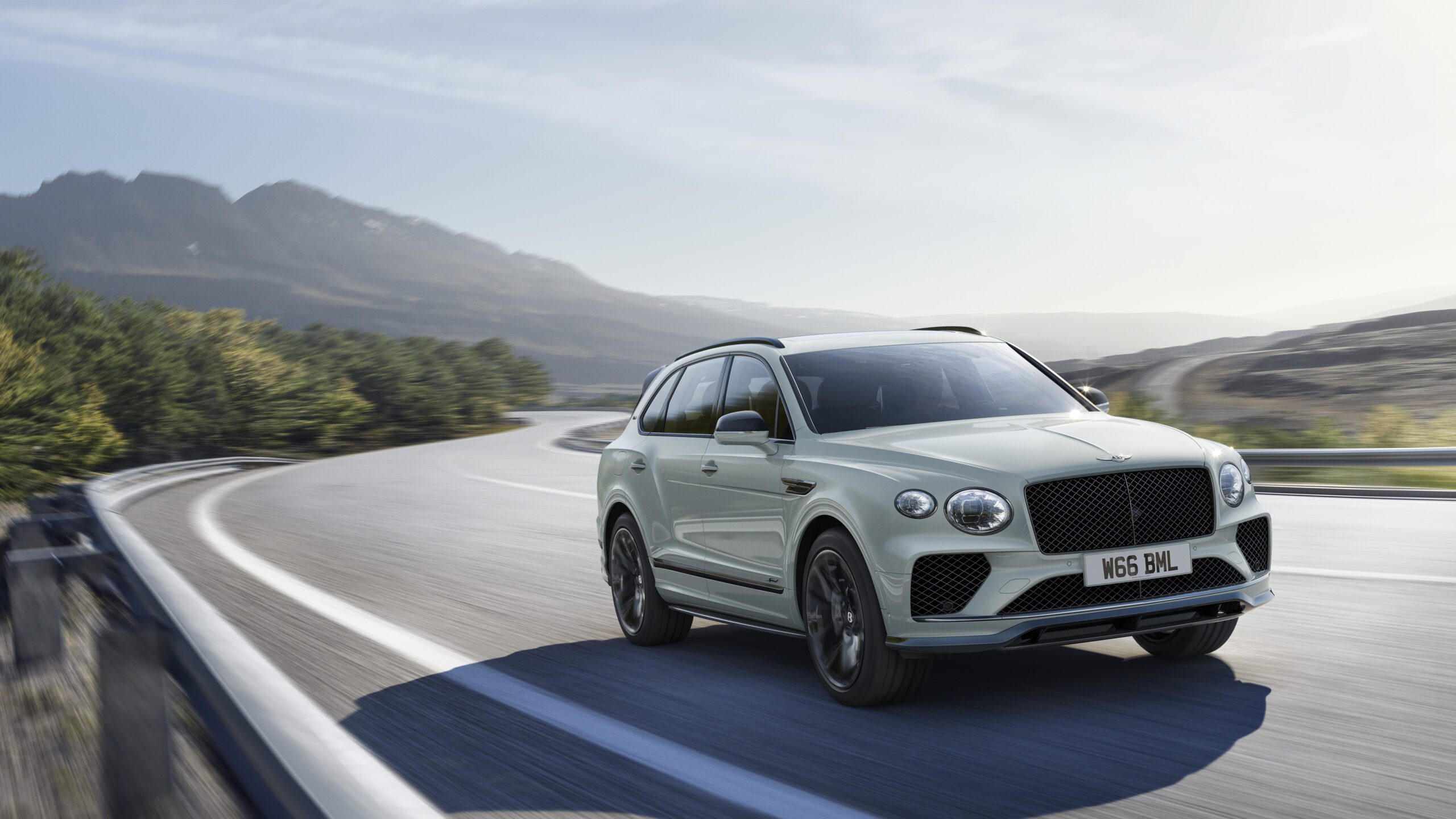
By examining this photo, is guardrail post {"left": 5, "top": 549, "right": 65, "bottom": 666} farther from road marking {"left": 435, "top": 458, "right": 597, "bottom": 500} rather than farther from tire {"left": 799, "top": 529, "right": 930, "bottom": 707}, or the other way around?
road marking {"left": 435, "top": 458, "right": 597, "bottom": 500}

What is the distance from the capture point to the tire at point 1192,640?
6.19 metres

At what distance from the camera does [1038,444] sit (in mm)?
5633

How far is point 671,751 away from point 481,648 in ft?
9.05

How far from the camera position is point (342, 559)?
12539mm

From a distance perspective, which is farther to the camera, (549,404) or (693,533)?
(549,404)

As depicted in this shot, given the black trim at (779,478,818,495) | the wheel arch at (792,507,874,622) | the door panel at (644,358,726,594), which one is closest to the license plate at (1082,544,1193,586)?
the wheel arch at (792,507,874,622)

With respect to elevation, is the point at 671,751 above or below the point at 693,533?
below

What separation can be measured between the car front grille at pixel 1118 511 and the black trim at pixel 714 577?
1467mm

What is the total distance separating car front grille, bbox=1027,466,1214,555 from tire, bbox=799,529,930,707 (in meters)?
0.76

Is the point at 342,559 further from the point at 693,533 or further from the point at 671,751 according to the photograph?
the point at 671,751

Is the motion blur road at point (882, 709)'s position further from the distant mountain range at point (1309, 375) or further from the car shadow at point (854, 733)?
the distant mountain range at point (1309, 375)

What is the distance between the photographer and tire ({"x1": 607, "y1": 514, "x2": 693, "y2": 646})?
765cm

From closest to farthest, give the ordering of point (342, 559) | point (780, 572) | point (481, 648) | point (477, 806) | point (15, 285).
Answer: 1. point (477, 806)
2. point (780, 572)
3. point (481, 648)
4. point (342, 559)
5. point (15, 285)

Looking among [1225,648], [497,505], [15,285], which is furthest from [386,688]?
[15,285]
